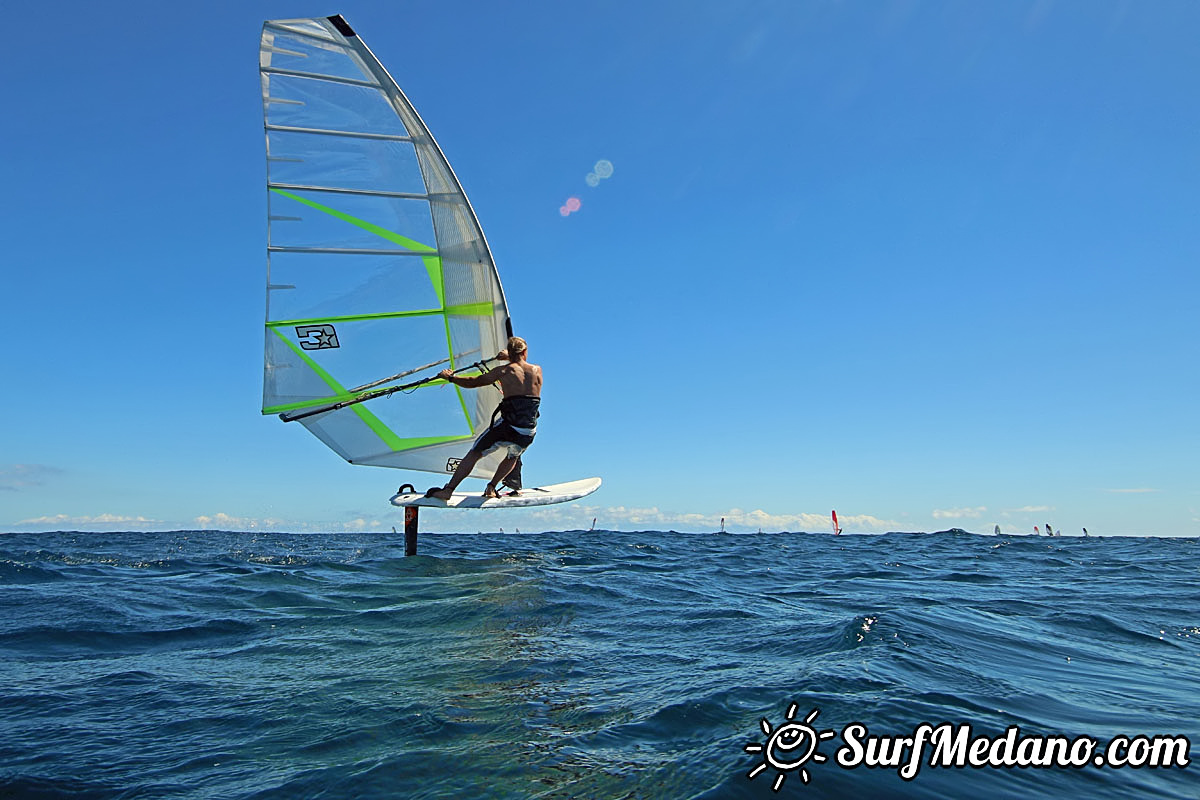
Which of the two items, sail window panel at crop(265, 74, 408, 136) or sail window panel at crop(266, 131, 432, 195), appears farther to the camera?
sail window panel at crop(266, 131, 432, 195)

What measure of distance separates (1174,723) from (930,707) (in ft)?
4.87

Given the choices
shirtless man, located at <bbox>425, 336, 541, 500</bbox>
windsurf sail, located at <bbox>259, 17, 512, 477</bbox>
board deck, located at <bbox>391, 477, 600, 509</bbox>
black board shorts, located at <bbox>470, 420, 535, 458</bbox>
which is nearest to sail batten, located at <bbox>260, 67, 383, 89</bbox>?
windsurf sail, located at <bbox>259, 17, 512, 477</bbox>

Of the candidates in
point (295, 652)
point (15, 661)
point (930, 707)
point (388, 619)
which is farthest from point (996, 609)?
point (15, 661)

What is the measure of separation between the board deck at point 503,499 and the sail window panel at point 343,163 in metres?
5.00

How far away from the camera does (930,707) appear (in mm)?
4141

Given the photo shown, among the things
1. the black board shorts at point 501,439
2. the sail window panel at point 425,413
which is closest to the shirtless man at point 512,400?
the black board shorts at point 501,439

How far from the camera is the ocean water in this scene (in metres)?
3.21

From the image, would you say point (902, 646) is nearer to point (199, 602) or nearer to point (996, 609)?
point (996, 609)

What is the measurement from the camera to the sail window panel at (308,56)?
1048 cm

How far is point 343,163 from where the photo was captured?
1102cm

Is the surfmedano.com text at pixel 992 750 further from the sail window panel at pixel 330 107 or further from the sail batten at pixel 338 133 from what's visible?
the sail window panel at pixel 330 107

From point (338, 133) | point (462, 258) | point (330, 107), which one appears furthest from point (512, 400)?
point (330, 107)

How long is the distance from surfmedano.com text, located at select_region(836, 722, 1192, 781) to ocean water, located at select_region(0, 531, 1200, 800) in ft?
0.25

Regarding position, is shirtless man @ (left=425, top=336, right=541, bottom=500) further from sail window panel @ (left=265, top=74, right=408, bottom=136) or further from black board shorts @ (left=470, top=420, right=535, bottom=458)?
sail window panel @ (left=265, top=74, right=408, bottom=136)
